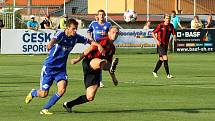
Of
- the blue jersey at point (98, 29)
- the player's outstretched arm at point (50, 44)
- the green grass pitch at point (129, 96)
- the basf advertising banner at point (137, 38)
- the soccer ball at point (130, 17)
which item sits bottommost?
the green grass pitch at point (129, 96)

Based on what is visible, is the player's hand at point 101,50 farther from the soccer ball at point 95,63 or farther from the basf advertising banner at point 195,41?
the basf advertising banner at point 195,41

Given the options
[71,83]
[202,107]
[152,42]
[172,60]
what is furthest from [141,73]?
[152,42]

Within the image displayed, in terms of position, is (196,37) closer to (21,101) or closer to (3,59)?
(3,59)

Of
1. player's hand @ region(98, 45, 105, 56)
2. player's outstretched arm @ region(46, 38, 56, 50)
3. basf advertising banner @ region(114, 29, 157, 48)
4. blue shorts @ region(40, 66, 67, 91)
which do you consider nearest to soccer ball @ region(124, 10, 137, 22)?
basf advertising banner @ region(114, 29, 157, 48)

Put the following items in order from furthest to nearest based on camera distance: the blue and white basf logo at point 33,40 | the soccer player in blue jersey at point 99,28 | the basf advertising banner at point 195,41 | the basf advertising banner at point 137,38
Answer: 1. the basf advertising banner at point 195,41
2. the basf advertising banner at point 137,38
3. the blue and white basf logo at point 33,40
4. the soccer player in blue jersey at point 99,28

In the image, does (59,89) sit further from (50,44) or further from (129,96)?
(129,96)

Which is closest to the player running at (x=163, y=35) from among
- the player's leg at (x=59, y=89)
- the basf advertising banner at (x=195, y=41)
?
the player's leg at (x=59, y=89)

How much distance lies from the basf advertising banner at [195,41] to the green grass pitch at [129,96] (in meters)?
11.5

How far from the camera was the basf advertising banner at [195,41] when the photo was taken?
4041 cm

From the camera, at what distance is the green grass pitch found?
13.6 meters

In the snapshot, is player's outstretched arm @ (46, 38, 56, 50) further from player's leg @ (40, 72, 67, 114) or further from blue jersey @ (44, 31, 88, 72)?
player's leg @ (40, 72, 67, 114)

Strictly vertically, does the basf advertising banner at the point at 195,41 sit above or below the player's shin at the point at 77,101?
above

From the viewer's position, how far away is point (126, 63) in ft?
103

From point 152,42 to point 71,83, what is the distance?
19239 millimetres
